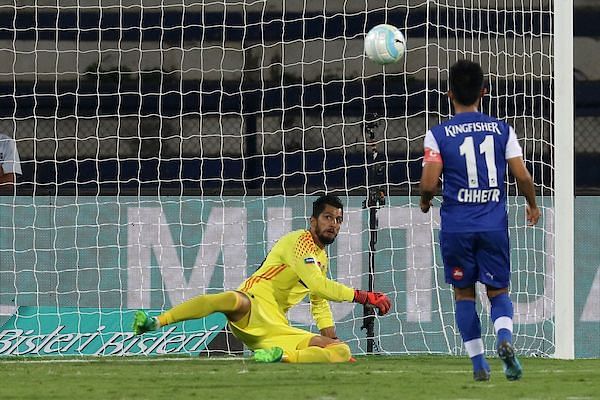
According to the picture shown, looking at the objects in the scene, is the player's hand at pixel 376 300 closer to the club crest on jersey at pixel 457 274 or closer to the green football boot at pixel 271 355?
the green football boot at pixel 271 355

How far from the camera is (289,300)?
11.0 meters

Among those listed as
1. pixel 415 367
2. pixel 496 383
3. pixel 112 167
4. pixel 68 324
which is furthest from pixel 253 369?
pixel 112 167

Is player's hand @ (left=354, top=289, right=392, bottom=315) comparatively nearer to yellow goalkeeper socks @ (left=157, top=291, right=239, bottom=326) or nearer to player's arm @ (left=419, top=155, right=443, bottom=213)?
yellow goalkeeper socks @ (left=157, top=291, right=239, bottom=326)

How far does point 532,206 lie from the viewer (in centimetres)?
819

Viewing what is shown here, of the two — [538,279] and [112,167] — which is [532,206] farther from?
[112,167]

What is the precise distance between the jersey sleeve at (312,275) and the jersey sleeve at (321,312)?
0.79 ft

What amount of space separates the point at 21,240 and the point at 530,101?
15.3ft

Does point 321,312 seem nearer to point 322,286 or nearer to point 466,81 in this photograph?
point 322,286

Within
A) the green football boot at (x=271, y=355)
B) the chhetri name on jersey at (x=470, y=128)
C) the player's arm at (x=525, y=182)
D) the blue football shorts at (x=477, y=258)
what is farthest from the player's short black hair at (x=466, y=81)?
the green football boot at (x=271, y=355)

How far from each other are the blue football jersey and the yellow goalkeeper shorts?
277cm

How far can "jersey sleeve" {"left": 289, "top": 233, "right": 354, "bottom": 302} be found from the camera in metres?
10.4

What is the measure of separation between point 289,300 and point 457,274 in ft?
9.96

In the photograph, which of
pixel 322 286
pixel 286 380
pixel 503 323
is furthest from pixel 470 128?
pixel 322 286

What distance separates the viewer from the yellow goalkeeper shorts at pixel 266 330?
10648mm
